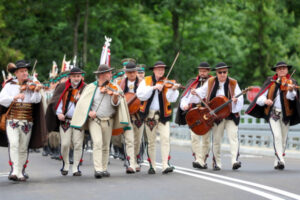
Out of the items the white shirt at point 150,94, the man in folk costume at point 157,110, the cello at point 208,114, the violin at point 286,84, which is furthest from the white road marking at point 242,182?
the violin at point 286,84

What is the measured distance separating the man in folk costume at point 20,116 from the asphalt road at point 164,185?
38cm

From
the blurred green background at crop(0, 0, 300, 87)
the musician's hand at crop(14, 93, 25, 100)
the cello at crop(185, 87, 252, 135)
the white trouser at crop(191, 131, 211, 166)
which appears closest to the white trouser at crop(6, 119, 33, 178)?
the musician's hand at crop(14, 93, 25, 100)

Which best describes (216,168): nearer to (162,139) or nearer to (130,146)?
(162,139)

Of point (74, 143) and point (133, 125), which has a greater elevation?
point (133, 125)

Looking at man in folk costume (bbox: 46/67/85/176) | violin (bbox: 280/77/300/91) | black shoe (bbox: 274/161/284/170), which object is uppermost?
violin (bbox: 280/77/300/91)

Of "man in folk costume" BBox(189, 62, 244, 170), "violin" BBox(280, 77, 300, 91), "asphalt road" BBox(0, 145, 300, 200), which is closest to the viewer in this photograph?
"asphalt road" BBox(0, 145, 300, 200)

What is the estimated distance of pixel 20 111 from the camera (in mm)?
12883

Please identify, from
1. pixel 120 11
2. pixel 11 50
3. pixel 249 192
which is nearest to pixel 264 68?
pixel 120 11

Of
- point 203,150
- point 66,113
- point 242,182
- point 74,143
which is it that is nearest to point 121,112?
point 74,143

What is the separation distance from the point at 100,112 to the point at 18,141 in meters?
1.56

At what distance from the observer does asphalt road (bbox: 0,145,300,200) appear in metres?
10.3

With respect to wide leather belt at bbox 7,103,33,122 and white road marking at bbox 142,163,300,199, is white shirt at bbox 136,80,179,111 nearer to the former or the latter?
white road marking at bbox 142,163,300,199

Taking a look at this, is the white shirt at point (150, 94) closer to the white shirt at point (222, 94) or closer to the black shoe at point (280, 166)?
the white shirt at point (222, 94)

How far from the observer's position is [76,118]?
13.4m
